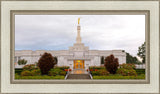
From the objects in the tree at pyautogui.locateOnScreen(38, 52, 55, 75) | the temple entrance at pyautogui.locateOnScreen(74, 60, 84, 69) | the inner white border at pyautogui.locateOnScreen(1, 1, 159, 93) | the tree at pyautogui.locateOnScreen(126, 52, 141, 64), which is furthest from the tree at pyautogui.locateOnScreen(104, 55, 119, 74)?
the tree at pyautogui.locateOnScreen(126, 52, 141, 64)

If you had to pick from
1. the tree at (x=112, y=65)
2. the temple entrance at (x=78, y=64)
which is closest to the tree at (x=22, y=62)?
the temple entrance at (x=78, y=64)

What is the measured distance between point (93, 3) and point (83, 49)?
65.8 feet

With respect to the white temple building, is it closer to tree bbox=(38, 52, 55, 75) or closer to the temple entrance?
the temple entrance

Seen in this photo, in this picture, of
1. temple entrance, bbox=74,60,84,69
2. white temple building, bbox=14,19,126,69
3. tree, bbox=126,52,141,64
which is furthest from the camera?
tree, bbox=126,52,141,64

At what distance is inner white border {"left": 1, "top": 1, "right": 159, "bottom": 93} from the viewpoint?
705 cm

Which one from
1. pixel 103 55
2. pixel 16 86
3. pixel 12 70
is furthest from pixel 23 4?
pixel 103 55

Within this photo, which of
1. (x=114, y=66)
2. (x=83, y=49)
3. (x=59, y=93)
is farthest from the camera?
(x=83, y=49)

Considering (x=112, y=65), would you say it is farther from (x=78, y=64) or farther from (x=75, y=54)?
(x=75, y=54)

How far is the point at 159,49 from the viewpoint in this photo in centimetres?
707

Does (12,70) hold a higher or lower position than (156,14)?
lower

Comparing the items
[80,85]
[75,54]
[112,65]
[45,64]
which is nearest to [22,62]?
[75,54]

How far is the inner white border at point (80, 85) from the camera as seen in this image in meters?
7.05

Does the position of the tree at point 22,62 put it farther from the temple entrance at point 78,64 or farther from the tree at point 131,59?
the tree at point 131,59

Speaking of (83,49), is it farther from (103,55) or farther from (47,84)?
(47,84)
